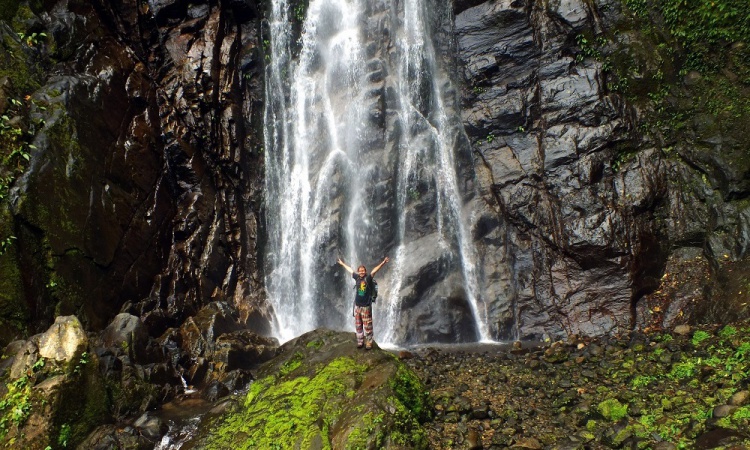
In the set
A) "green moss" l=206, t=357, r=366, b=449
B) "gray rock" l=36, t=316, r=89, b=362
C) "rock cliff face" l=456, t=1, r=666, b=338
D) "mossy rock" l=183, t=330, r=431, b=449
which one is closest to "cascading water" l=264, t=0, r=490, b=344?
"rock cliff face" l=456, t=1, r=666, b=338

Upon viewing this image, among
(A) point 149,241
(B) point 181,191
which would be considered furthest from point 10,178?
(B) point 181,191

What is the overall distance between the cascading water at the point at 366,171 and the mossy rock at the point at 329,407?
23.8 feet

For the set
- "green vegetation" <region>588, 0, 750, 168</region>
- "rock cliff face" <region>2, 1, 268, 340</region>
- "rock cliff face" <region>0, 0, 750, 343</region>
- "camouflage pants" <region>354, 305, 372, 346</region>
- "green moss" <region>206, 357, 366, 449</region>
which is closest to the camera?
"green moss" <region>206, 357, 366, 449</region>

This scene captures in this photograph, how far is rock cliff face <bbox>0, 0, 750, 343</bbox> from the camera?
12.6 m

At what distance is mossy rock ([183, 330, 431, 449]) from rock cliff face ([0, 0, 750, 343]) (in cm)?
649

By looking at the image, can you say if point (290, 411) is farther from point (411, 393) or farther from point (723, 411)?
point (723, 411)

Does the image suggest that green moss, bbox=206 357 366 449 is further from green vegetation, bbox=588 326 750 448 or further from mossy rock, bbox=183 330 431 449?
green vegetation, bbox=588 326 750 448

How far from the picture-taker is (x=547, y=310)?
14.7m

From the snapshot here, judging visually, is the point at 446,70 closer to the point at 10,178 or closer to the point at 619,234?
the point at 619,234

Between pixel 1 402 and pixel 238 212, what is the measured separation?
435 inches

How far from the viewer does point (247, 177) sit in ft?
62.5

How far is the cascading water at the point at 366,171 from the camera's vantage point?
1675 centimetres

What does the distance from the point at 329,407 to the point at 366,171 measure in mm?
12171

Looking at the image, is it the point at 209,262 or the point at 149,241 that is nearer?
the point at 149,241
